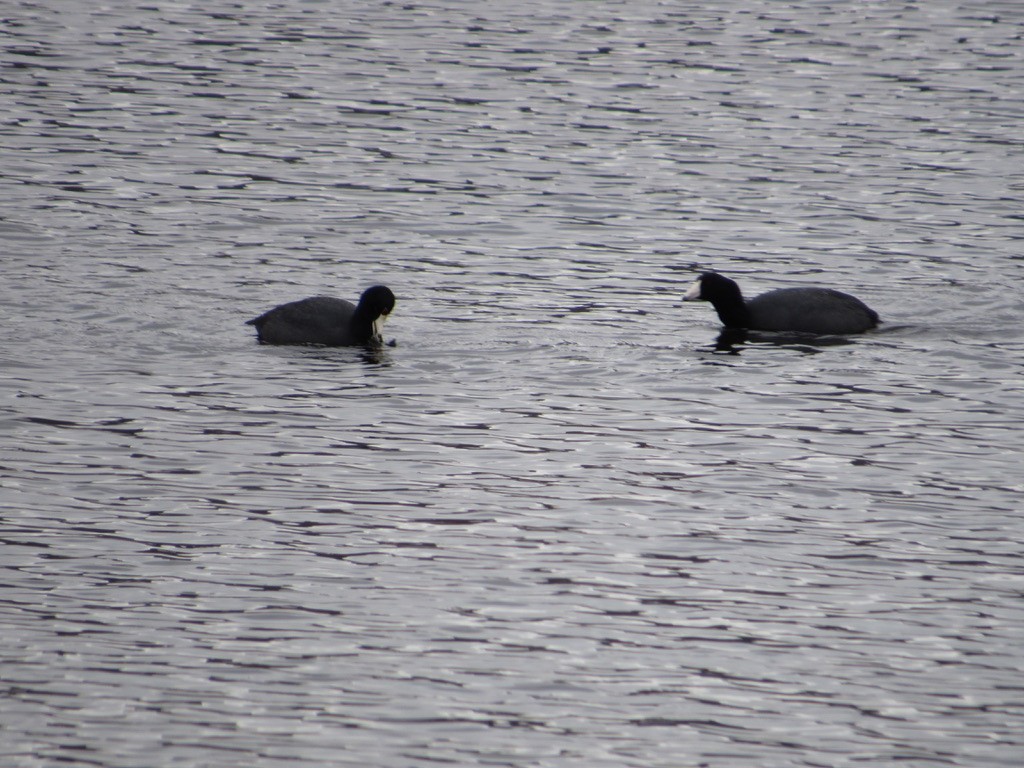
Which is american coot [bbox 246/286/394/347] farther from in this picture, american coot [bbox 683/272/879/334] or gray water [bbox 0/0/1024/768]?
american coot [bbox 683/272/879/334]

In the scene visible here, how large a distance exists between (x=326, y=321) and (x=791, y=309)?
199 inches

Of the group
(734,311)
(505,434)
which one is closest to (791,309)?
(734,311)

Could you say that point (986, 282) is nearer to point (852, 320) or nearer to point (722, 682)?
point (852, 320)

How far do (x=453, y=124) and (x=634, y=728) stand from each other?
20.6m

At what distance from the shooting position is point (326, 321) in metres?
16.3

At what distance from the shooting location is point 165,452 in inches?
498

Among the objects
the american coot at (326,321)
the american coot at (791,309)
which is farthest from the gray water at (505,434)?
the american coot at (791,309)

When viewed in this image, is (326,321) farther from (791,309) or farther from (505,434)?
(791,309)

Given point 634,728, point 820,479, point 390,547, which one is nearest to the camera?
point 634,728

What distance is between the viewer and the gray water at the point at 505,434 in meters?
8.75

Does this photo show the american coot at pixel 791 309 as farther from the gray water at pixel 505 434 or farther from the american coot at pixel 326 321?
the american coot at pixel 326 321

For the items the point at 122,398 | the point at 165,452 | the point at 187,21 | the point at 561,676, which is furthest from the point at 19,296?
the point at 187,21

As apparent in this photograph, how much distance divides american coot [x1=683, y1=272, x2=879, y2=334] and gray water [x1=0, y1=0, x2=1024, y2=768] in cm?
41

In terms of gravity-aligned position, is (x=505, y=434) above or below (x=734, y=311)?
above
